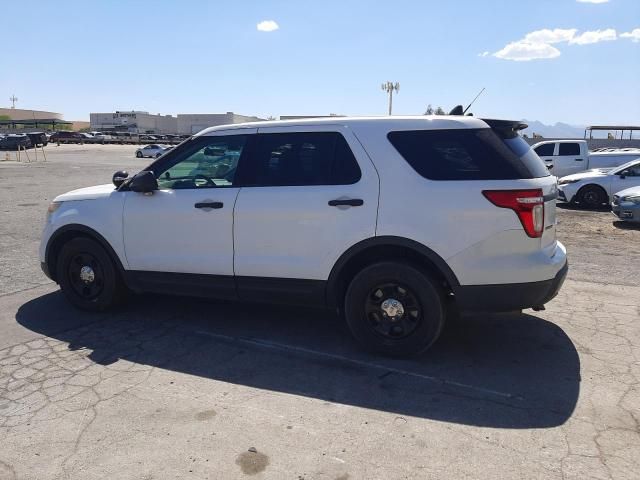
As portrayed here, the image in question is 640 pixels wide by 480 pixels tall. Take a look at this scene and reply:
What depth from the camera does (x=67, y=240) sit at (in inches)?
216

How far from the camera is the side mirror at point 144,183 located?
15.9 ft

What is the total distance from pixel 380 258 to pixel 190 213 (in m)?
1.76

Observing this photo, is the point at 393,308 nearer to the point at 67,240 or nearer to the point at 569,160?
the point at 67,240

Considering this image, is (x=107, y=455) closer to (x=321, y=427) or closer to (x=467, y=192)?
(x=321, y=427)

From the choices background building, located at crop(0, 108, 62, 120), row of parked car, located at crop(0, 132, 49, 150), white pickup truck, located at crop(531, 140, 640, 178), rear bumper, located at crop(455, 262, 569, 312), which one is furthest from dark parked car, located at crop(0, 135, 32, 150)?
background building, located at crop(0, 108, 62, 120)

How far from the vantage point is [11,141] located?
54969 mm

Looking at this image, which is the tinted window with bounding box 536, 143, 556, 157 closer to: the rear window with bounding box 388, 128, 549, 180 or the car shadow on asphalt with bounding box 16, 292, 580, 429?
the car shadow on asphalt with bounding box 16, 292, 580, 429

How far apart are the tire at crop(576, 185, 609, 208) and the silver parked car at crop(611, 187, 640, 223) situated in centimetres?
264

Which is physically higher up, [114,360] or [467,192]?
[467,192]

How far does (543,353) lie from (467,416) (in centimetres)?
137

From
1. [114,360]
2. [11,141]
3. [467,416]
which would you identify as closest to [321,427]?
[467,416]

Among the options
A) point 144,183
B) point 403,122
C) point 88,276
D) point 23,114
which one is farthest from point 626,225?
point 23,114

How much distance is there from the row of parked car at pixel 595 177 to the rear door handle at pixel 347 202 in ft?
29.5

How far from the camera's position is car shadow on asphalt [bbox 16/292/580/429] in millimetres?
3662
